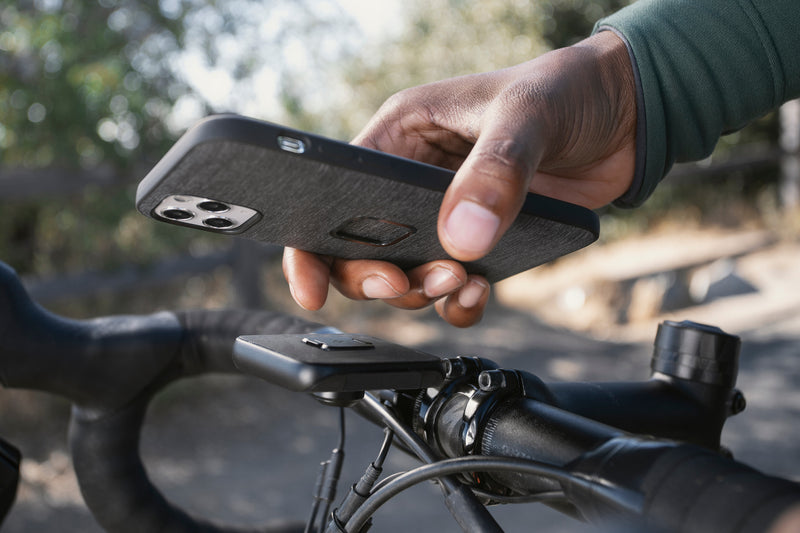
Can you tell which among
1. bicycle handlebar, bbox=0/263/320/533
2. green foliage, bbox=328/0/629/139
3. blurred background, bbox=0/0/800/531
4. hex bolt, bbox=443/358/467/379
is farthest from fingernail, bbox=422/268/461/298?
green foliage, bbox=328/0/629/139

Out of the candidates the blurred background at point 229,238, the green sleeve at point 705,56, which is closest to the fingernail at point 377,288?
the green sleeve at point 705,56

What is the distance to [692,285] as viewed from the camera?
6.17m

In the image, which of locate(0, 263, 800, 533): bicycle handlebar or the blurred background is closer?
locate(0, 263, 800, 533): bicycle handlebar

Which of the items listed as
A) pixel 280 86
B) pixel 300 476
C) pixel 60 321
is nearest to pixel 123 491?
pixel 60 321

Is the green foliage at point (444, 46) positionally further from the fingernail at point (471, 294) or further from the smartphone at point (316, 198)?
the smartphone at point (316, 198)

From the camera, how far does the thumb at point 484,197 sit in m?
0.68

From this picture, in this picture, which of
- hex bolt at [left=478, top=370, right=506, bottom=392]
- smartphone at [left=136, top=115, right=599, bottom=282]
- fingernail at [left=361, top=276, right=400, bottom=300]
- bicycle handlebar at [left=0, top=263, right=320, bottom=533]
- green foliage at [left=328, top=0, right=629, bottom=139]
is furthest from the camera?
green foliage at [left=328, top=0, right=629, bottom=139]

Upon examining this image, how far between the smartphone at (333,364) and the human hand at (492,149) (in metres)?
0.16

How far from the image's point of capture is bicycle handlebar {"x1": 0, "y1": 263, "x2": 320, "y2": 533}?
0.91m

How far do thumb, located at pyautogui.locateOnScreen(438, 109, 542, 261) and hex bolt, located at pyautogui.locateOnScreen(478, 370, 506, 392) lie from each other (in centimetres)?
14

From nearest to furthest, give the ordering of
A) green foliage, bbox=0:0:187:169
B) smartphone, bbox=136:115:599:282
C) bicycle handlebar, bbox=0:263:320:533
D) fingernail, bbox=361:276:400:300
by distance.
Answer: smartphone, bbox=136:115:599:282 → bicycle handlebar, bbox=0:263:320:533 → fingernail, bbox=361:276:400:300 → green foliage, bbox=0:0:187:169

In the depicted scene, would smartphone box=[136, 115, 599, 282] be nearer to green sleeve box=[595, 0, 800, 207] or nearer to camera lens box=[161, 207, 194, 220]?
camera lens box=[161, 207, 194, 220]

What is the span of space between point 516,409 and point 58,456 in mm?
3389

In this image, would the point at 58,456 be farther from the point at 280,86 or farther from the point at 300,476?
the point at 280,86
